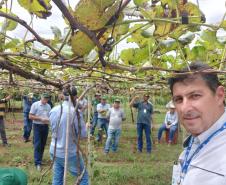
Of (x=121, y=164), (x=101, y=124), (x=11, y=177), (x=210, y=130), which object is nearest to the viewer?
(x=210, y=130)

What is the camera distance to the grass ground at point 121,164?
5.77 metres

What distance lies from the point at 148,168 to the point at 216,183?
5.67 meters

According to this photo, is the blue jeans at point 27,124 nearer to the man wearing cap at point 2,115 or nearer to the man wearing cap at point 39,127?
the man wearing cap at point 2,115

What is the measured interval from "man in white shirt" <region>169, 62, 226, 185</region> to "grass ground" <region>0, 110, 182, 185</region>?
13.3 feet

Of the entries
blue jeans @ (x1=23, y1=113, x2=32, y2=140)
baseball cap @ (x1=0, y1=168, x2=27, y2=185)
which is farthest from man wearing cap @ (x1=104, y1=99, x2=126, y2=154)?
baseball cap @ (x1=0, y1=168, x2=27, y2=185)

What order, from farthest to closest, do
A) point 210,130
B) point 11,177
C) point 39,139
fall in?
point 39,139
point 11,177
point 210,130

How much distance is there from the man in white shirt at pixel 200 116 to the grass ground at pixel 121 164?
159 inches

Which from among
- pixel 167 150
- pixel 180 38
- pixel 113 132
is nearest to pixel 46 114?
pixel 113 132

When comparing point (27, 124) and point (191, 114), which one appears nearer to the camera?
point (191, 114)

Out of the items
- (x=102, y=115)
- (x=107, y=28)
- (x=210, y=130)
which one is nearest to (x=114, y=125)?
(x=102, y=115)

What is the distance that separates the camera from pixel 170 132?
927 cm

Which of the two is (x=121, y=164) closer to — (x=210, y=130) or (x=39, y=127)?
(x=39, y=127)

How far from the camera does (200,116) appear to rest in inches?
55.7

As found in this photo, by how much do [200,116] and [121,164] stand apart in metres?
5.80
